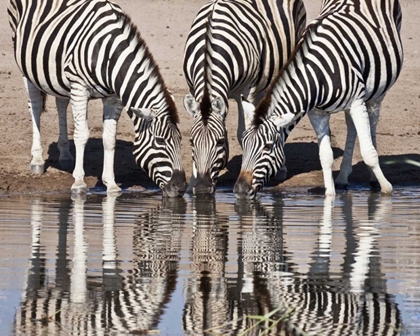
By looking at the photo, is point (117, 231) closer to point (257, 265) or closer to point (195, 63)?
point (257, 265)

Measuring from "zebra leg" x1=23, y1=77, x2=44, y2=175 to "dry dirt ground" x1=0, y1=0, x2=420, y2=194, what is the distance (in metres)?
0.12

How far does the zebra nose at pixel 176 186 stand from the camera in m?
11.6

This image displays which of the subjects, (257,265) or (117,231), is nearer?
(257,265)

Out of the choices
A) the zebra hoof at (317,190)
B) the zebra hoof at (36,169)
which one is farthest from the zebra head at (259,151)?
the zebra hoof at (36,169)

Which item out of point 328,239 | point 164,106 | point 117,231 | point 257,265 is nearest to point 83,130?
point 164,106

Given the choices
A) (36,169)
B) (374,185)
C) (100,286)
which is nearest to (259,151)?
(374,185)

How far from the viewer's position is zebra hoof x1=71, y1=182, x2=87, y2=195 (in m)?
12.0

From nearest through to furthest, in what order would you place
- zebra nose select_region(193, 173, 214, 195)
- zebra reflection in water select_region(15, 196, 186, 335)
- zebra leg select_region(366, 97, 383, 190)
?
zebra reflection in water select_region(15, 196, 186, 335)
zebra nose select_region(193, 173, 214, 195)
zebra leg select_region(366, 97, 383, 190)

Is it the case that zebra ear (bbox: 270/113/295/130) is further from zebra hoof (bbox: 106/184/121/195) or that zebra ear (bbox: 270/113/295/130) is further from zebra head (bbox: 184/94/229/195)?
zebra hoof (bbox: 106/184/121/195)

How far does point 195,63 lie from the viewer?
41.4 ft

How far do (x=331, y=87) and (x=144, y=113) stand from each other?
6.09ft

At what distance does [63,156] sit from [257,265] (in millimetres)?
6664

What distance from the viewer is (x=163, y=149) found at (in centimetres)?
1177

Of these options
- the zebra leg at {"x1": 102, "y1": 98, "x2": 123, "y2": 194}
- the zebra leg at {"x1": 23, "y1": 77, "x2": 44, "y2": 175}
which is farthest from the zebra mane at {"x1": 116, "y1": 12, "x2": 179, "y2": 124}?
the zebra leg at {"x1": 23, "y1": 77, "x2": 44, "y2": 175}
